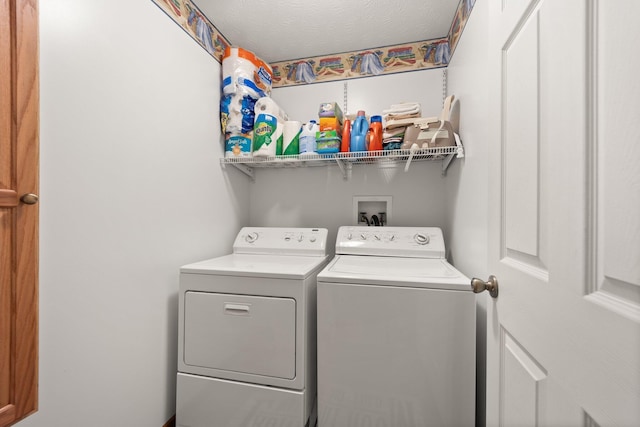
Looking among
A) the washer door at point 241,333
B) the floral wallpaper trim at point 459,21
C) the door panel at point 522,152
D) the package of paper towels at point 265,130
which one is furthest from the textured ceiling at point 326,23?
the washer door at point 241,333

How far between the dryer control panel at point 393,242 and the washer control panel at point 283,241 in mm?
150

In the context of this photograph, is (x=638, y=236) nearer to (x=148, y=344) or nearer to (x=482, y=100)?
(x=482, y=100)

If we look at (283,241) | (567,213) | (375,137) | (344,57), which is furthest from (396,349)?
(344,57)

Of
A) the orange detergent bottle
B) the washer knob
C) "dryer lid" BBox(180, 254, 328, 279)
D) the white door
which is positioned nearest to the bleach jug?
the orange detergent bottle

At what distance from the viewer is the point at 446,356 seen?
44.4 inches

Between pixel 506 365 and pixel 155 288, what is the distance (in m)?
1.52

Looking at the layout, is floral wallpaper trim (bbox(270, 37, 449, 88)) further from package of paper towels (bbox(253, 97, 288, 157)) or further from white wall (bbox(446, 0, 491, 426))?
Answer: package of paper towels (bbox(253, 97, 288, 157))

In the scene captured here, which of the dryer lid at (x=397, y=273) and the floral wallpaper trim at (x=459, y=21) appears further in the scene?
the floral wallpaper trim at (x=459, y=21)

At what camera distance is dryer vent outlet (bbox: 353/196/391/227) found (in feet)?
6.81

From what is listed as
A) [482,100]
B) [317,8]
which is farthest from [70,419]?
[317,8]

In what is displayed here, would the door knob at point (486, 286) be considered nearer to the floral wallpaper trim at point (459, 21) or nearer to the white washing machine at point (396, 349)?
the white washing machine at point (396, 349)

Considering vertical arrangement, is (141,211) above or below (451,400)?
above

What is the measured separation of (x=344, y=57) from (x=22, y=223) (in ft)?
7.10

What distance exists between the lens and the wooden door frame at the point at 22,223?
778 millimetres
